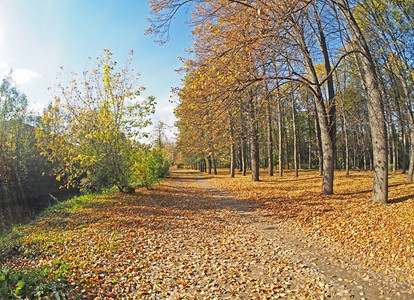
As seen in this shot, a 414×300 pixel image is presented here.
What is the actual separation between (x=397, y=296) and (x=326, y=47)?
421 inches

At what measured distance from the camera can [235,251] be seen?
6.00m

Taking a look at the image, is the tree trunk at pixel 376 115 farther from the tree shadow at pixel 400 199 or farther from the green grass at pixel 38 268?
the green grass at pixel 38 268

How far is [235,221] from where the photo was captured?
342 inches

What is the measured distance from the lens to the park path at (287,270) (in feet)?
13.2

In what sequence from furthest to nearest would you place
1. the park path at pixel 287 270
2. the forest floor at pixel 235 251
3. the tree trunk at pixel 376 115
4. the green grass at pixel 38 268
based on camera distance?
the tree trunk at pixel 376 115 < the forest floor at pixel 235 251 < the park path at pixel 287 270 < the green grass at pixel 38 268

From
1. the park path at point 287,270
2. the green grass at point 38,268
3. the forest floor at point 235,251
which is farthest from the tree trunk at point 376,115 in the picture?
the green grass at point 38,268

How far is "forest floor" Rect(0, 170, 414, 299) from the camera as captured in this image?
13.9 feet

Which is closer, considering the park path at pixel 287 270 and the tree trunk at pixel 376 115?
the park path at pixel 287 270

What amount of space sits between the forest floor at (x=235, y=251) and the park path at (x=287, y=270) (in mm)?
18

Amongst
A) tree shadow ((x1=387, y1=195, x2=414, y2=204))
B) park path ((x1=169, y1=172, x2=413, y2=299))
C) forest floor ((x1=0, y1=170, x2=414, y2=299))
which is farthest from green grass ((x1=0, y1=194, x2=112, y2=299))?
tree shadow ((x1=387, y1=195, x2=414, y2=204))

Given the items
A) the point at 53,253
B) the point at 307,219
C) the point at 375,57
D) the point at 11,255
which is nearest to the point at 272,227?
the point at 307,219

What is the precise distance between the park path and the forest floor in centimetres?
2

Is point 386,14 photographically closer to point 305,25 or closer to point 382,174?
point 305,25

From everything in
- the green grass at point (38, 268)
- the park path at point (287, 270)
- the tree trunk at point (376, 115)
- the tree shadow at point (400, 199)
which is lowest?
the park path at point (287, 270)
